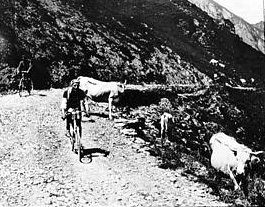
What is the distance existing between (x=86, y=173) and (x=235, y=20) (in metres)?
76.4

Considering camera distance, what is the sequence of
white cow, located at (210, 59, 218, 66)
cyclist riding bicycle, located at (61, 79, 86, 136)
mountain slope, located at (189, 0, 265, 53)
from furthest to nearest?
mountain slope, located at (189, 0, 265, 53), white cow, located at (210, 59, 218, 66), cyclist riding bicycle, located at (61, 79, 86, 136)

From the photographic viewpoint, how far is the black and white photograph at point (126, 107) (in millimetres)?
9547

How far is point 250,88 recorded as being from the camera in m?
38.2

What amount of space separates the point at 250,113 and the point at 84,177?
985 inches

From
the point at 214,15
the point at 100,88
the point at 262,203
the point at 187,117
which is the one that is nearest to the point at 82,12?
the point at 187,117

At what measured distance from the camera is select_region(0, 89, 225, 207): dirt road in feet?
28.8

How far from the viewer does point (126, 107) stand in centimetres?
1809

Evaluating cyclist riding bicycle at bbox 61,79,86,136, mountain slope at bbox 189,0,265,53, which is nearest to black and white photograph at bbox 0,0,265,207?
cyclist riding bicycle at bbox 61,79,86,136

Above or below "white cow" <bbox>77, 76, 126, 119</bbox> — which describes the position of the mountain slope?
above

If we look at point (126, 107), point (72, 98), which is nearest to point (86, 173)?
point (72, 98)

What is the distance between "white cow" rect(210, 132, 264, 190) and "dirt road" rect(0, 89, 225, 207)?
5.81 ft

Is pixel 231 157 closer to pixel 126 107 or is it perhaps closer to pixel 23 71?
pixel 126 107

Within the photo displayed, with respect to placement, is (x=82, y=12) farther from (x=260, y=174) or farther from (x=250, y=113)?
(x=260, y=174)

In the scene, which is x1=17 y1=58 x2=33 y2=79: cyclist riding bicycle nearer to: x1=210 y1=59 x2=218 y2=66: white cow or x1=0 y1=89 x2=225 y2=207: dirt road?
Answer: x1=0 y1=89 x2=225 y2=207: dirt road
